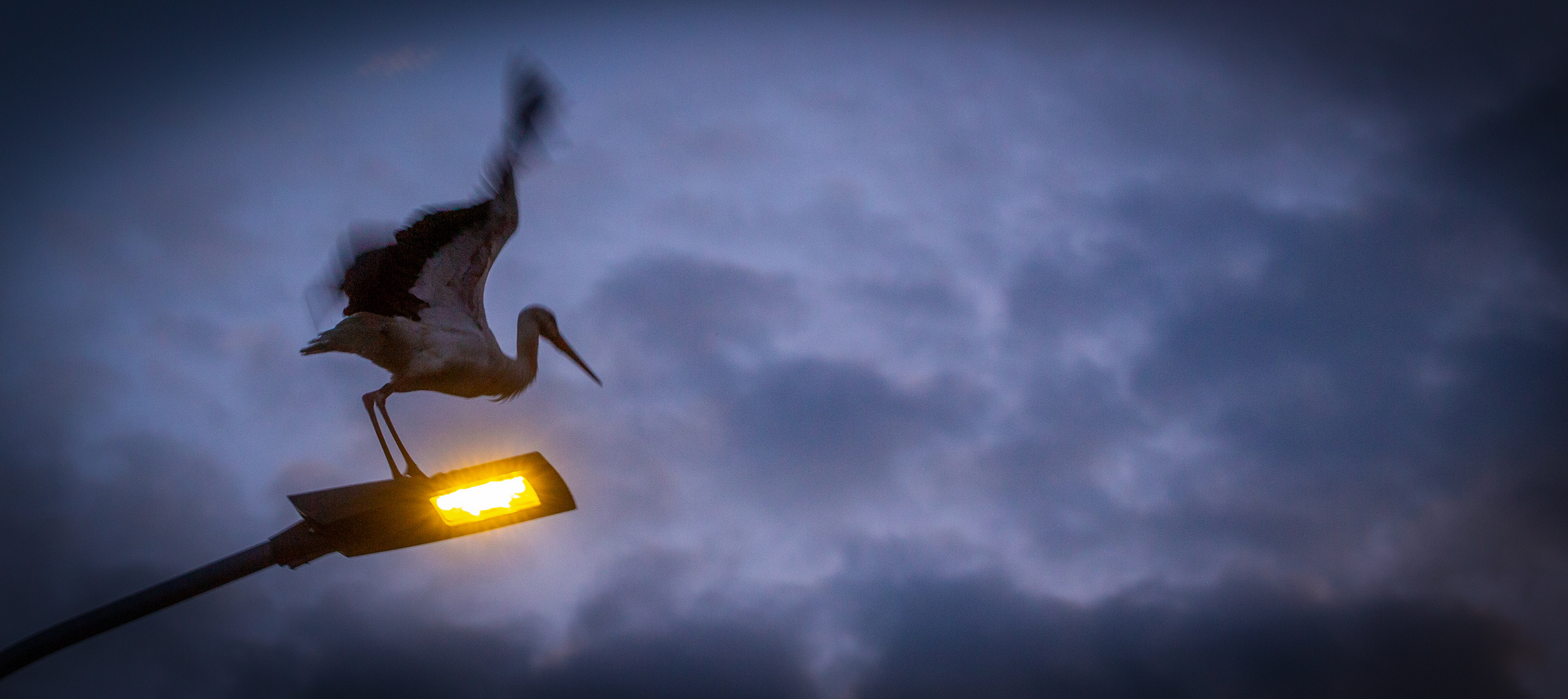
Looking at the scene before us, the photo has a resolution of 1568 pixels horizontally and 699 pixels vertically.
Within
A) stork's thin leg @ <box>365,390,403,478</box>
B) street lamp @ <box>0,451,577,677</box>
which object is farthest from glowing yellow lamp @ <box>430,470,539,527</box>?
stork's thin leg @ <box>365,390,403,478</box>

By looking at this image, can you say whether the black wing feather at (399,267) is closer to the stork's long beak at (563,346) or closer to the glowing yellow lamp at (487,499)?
the stork's long beak at (563,346)

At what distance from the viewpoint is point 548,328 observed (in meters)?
12.0

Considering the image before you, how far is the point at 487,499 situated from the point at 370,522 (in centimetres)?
83

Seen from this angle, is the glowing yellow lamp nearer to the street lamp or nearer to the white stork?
the street lamp

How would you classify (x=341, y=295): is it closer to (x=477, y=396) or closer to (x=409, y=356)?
(x=409, y=356)

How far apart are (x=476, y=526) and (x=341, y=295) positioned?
542 cm

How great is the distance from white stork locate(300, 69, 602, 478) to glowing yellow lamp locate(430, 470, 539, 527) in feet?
15.4

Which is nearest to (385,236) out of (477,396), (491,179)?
(491,179)

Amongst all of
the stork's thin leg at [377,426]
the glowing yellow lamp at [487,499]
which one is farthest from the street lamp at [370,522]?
the stork's thin leg at [377,426]

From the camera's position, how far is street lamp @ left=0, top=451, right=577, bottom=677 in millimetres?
5059

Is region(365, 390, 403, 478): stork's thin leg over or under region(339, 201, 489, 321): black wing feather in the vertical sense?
under

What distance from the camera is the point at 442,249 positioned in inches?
394

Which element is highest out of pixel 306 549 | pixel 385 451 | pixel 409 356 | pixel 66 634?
pixel 409 356

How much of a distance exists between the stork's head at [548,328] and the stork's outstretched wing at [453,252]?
1.26 meters
